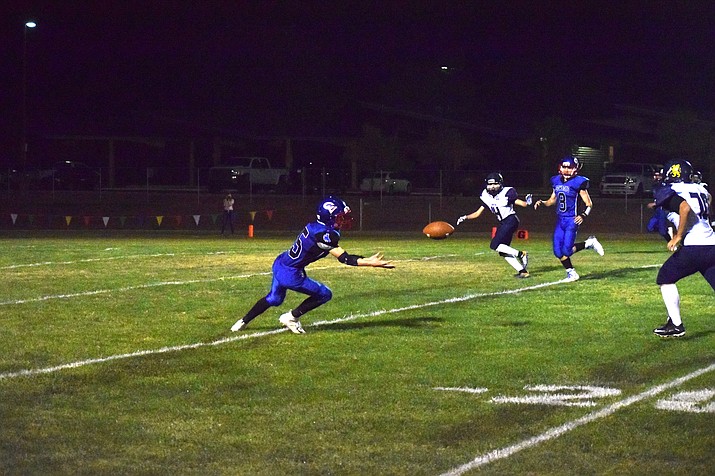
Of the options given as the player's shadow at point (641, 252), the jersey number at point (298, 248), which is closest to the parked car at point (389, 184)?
the player's shadow at point (641, 252)

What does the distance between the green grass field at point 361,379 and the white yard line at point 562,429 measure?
0.02 m

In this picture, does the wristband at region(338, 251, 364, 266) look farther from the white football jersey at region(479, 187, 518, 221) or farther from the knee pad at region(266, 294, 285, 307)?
the white football jersey at region(479, 187, 518, 221)

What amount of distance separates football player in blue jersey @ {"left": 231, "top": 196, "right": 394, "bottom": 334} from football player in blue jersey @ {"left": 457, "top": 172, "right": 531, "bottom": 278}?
6.19 meters

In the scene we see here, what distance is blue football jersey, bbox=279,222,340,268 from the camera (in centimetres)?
1091

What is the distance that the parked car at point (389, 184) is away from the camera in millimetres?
48281

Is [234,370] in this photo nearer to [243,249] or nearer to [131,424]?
[131,424]

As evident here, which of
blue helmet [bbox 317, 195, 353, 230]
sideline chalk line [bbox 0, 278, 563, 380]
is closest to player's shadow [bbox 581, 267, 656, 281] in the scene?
sideline chalk line [bbox 0, 278, 563, 380]

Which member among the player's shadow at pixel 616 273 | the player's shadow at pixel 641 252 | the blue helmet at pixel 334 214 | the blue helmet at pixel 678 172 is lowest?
the player's shadow at pixel 641 252

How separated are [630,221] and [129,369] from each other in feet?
100

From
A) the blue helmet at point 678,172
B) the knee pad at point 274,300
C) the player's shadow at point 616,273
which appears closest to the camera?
the blue helmet at point 678,172

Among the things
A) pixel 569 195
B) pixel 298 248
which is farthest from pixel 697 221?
pixel 569 195

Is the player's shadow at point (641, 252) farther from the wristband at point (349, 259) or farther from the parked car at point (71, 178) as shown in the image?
the parked car at point (71, 178)

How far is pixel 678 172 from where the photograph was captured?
10.9 m

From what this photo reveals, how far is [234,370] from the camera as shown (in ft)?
30.9
